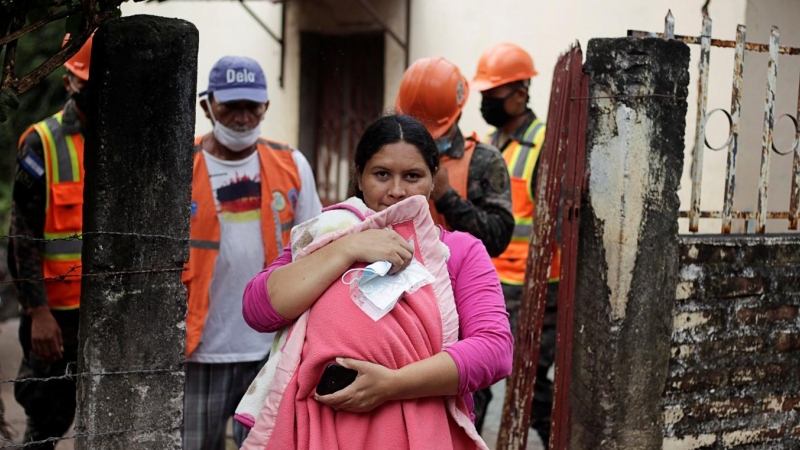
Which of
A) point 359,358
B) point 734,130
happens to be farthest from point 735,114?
point 359,358

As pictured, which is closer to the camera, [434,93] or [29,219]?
[29,219]

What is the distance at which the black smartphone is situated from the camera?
7.67 feet

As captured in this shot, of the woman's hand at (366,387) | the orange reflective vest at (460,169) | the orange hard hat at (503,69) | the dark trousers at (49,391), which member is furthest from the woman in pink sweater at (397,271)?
the orange hard hat at (503,69)

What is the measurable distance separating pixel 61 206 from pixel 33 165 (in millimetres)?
217

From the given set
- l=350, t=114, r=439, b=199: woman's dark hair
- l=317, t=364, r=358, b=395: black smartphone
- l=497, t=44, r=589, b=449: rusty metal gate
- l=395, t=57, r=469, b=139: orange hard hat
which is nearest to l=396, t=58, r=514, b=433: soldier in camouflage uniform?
l=395, t=57, r=469, b=139: orange hard hat

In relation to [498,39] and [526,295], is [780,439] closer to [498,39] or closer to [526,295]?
[526,295]

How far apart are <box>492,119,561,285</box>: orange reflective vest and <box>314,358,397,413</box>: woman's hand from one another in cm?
335

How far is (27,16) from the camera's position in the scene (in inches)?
107

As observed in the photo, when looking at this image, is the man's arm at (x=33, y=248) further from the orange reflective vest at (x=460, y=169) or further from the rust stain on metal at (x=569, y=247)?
the rust stain on metal at (x=569, y=247)

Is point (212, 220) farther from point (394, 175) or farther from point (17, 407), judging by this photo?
point (17, 407)

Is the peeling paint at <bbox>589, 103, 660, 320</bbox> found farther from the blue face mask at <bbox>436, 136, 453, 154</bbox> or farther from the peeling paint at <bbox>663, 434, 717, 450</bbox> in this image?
the blue face mask at <bbox>436, 136, 453, 154</bbox>

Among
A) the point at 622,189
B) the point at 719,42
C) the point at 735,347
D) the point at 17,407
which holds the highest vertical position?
the point at 719,42

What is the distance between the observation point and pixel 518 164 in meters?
5.88

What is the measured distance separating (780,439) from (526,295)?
126 centimetres
